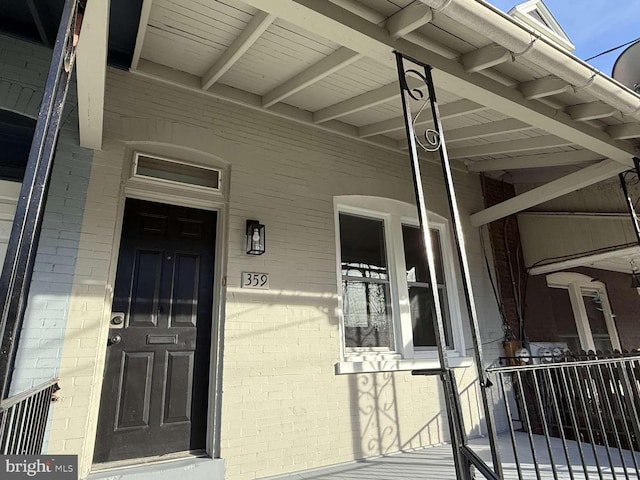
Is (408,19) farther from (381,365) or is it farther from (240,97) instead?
(381,365)

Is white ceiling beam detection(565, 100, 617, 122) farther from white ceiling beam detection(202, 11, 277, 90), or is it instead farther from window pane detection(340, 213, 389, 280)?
white ceiling beam detection(202, 11, 277, 90)

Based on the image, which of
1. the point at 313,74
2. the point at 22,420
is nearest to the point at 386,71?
the point at 313,74

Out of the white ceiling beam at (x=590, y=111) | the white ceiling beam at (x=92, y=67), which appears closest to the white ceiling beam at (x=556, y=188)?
the white ceiling beam at (x=590, y=111)

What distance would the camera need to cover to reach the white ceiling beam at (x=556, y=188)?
3721 millimetres

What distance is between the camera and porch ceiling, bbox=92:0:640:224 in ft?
7.06

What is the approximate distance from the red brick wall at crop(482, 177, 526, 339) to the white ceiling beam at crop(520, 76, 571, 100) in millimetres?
2543

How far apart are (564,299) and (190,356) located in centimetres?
584

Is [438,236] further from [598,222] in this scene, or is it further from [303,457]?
[303,457]

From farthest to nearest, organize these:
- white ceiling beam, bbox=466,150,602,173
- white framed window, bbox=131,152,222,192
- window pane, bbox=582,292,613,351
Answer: window pane, bbox=582,292,613,351 < white ceiling beam, bbox=466,150,602,173 < white framed window, bbox=131,152,222,192

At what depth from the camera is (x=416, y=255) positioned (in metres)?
4.44

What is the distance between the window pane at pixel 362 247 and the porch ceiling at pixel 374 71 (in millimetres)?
945

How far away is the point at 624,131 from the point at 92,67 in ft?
13.1

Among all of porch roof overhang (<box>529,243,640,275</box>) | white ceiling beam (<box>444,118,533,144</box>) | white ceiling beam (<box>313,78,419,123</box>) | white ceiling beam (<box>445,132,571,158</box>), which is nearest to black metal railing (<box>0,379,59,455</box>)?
A: white ceiling beam (<box>313,78,419,123</box>)

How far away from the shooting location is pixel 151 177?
3.07m
